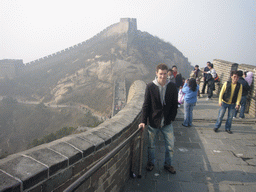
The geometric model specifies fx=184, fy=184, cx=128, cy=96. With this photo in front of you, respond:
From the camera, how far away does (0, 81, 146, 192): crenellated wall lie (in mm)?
1283

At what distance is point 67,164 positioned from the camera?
158 centimetres

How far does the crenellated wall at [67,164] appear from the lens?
128cm

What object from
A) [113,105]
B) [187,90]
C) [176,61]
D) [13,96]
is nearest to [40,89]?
[13,96]

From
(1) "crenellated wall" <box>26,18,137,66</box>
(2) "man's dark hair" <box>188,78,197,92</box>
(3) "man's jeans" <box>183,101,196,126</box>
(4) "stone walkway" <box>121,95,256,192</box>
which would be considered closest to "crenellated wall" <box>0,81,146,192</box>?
(4) "stone walkway" <box>121,95,256,192</box>

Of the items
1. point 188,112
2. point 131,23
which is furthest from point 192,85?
point 131,23

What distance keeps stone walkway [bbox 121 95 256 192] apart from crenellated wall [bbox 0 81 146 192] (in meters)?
0.63

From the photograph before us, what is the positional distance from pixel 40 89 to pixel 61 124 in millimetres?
14464

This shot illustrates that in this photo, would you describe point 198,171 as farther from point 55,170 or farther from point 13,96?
point 13,96

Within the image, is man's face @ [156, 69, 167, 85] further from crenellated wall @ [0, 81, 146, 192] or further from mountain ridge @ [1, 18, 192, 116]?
mountain ridge @ [1, 18, 192, 116]

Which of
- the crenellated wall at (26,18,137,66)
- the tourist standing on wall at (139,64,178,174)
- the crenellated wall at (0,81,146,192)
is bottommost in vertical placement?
the crenellated wall at (0,81,146,192)

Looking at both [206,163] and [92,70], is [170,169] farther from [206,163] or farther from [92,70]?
[92,70]

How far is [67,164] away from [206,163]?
267 cm

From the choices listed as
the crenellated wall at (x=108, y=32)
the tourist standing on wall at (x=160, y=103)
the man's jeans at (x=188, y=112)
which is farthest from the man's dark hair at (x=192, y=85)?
the crenellated wall at (x=108, y=32)

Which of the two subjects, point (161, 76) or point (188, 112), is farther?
point (188, 112)
